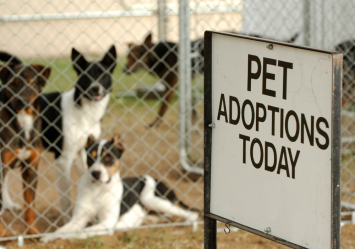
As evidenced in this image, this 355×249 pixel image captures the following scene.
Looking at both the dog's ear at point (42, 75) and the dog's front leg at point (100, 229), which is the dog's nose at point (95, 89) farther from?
the dog's front leg at point (100, 229)

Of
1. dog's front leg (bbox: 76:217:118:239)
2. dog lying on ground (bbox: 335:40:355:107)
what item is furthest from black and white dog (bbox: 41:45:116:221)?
dog lying on ground (bbox: 335:40:355:107)

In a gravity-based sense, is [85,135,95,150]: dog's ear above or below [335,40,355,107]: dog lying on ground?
below

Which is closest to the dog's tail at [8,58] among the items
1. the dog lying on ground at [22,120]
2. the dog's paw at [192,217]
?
the dog lying on ground at [22,120]

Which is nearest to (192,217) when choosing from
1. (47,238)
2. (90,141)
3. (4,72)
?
(90,141)

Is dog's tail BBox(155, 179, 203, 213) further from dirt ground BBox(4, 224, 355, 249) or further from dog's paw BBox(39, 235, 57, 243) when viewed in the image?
dog's paw BBox(39, 235, 57, 243)

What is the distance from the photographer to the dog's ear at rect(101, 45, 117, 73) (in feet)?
10.5

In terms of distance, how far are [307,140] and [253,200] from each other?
252 millimetres

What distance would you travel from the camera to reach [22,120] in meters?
2.98

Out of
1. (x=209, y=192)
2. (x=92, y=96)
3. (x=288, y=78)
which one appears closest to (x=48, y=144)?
(x=92, y=96)

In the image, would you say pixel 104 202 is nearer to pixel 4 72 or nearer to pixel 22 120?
pixel 22 120

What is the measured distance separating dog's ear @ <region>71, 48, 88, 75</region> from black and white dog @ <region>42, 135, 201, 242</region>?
56 cm

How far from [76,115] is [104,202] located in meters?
0.69

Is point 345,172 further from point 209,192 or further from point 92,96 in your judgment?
point 209,192

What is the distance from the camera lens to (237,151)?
1.28 metres
